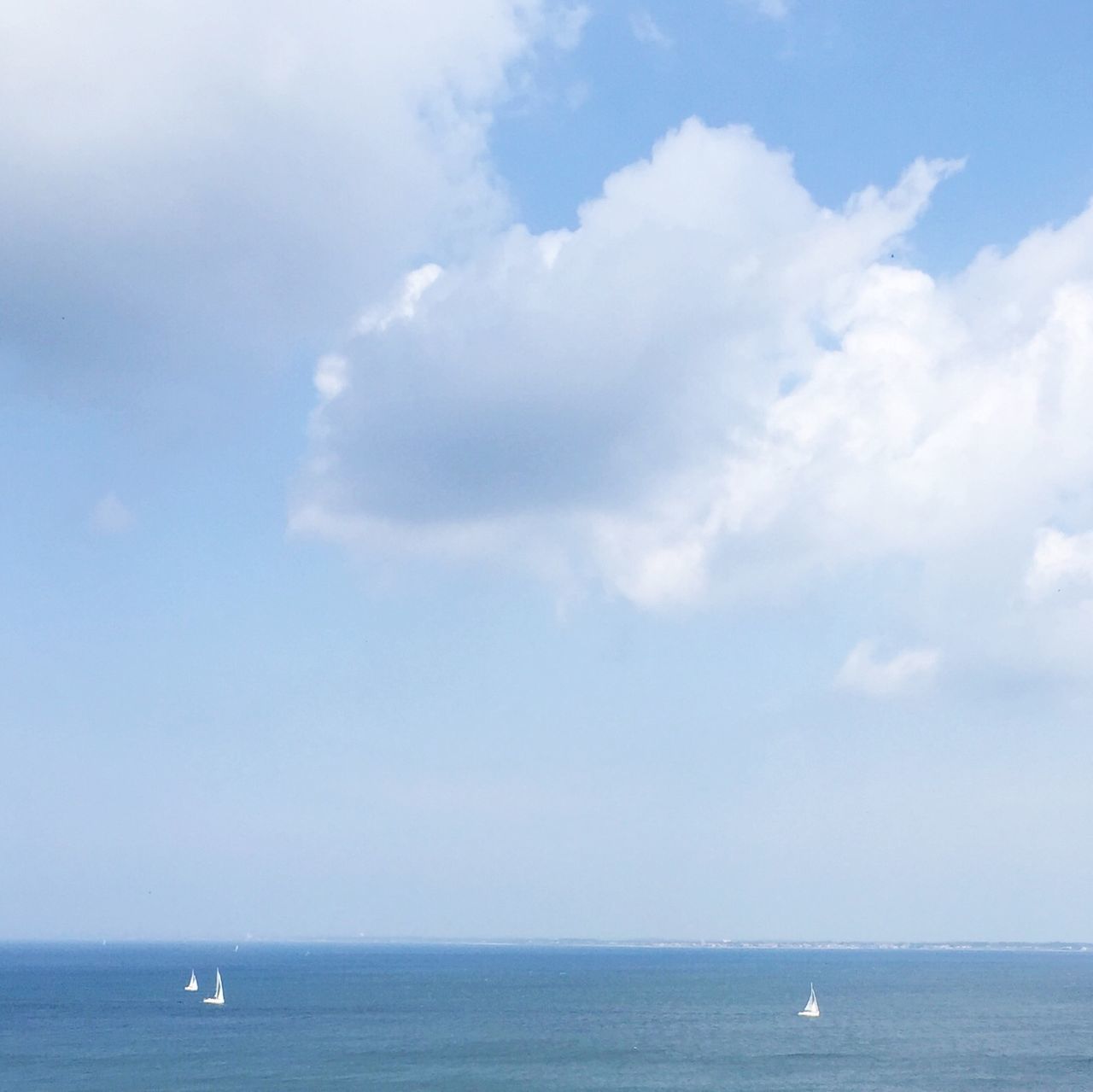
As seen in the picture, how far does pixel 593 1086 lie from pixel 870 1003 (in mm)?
97548

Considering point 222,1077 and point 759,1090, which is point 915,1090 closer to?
point 759,1090

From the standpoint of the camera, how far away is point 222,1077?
84.1 m

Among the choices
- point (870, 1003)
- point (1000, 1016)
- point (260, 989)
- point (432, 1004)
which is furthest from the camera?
point (260, 989)

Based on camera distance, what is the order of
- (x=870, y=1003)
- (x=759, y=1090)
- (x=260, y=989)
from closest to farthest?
(x=759, y=1090) < (x=870, y=1003) < (x=260, y=989)

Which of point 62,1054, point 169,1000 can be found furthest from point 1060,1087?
point 169,1000

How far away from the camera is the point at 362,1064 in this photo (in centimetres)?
9088

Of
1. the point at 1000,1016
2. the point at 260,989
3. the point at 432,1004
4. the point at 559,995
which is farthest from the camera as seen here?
the point at 260,989

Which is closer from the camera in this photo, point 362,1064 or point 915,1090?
point 915,1090

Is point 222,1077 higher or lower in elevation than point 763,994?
higher

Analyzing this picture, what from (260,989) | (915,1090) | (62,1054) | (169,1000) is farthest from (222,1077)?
(260,989)

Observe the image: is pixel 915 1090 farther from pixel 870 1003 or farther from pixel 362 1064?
pixel 870 1003

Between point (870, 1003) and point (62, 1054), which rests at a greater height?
Result: point (62, 1054)

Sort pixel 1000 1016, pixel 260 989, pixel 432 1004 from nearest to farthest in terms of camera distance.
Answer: pixel 1000 1016
pixel 432 1004
pixel 260 989

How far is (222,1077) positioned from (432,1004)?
74.1 metres
